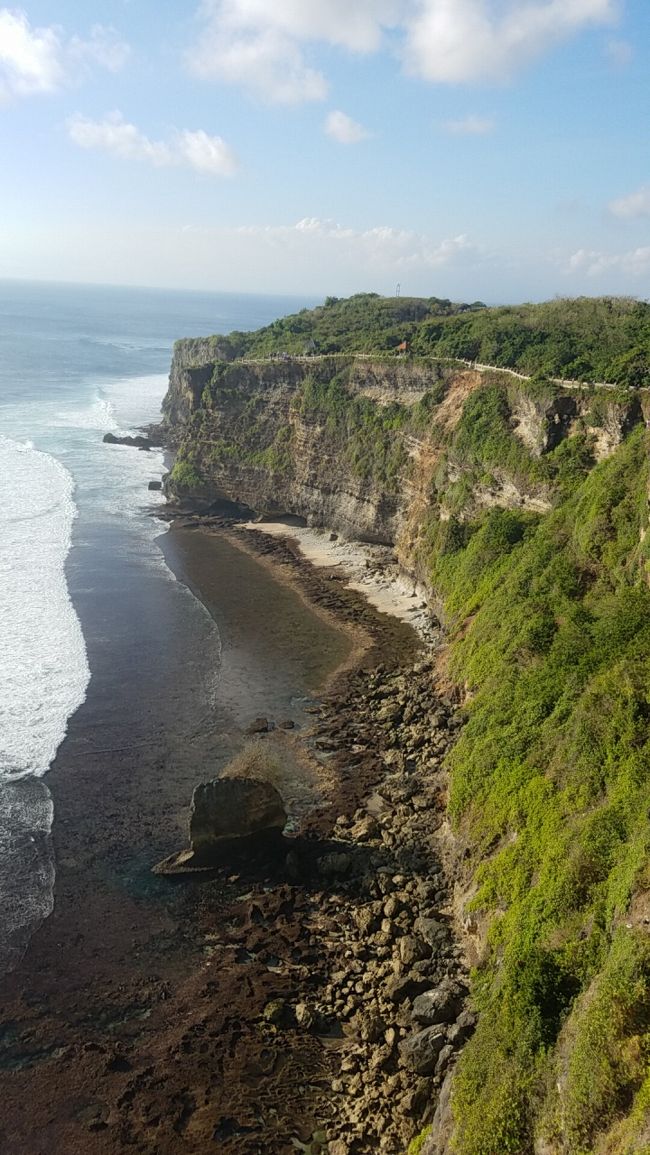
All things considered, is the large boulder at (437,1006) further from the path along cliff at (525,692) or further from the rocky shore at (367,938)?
the path along cliff at (525,692)

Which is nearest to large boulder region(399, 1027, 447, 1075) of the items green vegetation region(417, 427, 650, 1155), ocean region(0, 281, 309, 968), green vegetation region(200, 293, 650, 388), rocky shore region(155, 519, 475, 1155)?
rocky shore region(155, 519, 475, 1155)

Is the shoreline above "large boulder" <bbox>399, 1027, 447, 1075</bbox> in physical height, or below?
below

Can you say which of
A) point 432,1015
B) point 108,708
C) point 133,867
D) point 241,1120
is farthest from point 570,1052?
point 108,708

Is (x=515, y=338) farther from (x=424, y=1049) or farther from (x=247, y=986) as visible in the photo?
(x=424, y=1049)

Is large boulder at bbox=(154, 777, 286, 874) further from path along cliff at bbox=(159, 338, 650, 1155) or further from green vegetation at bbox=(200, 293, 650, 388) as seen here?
green vegetation at bbox=(200, 293, 650, 388)

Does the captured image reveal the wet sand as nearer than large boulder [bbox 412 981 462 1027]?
Yes

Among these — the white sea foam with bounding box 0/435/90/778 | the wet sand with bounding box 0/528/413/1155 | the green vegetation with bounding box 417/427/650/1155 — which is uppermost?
the green vegetation with bounding box 417/427/650/1155
